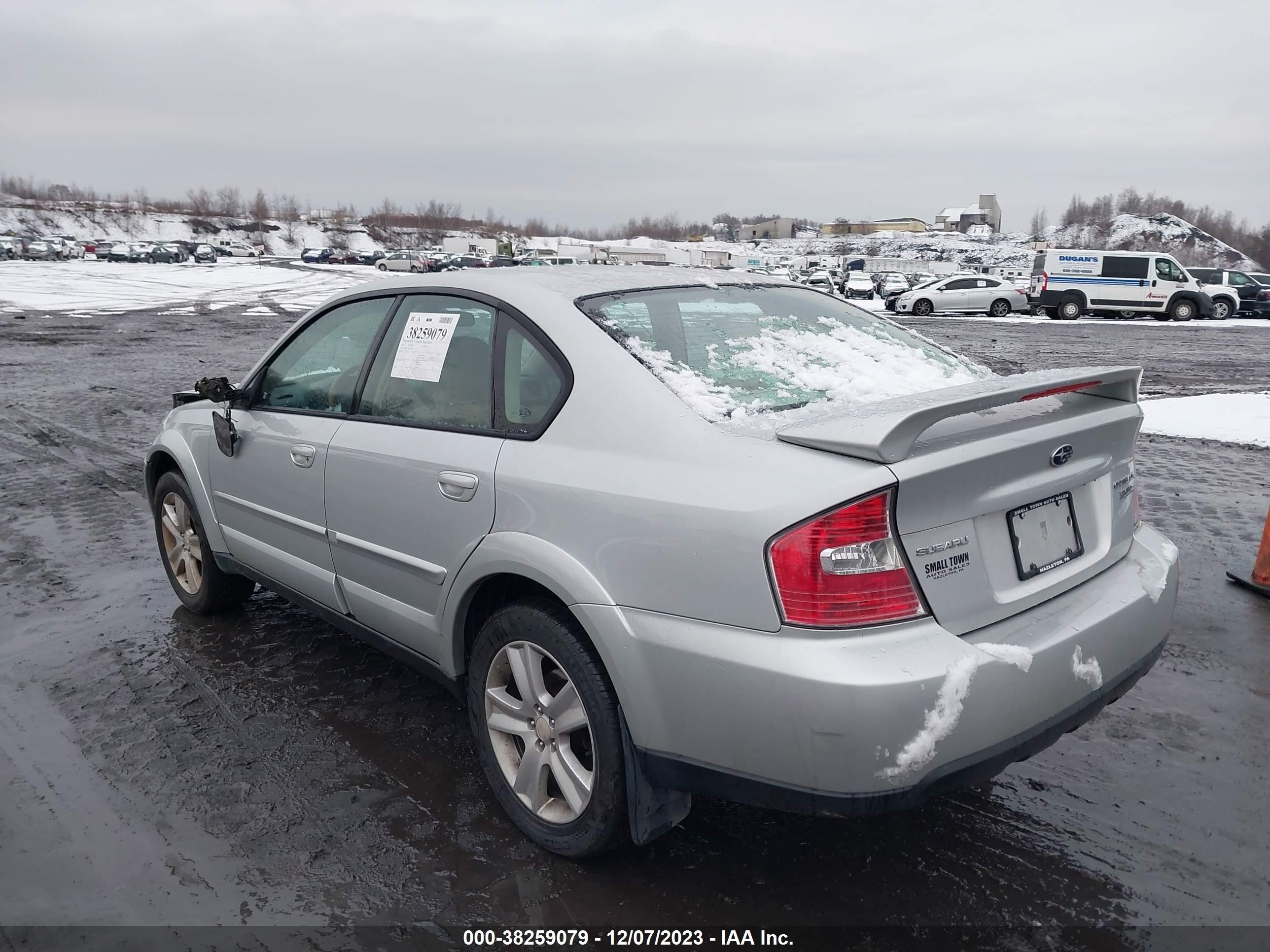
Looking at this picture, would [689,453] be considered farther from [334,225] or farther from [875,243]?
[875,243]

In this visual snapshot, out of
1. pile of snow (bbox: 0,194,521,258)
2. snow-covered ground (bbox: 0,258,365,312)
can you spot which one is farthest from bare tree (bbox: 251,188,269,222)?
snow-covered ground (bbox: 0,258,365,312)

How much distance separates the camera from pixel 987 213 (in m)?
175

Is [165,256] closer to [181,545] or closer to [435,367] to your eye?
[181,545]

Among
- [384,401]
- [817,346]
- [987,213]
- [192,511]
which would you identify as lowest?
[192,511]

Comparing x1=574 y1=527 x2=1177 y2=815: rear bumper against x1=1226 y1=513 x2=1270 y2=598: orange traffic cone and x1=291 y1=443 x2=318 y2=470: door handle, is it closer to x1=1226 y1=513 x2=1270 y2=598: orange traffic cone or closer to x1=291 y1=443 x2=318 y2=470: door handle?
x1=291 y1=443 x2=318 y2=470: door handle

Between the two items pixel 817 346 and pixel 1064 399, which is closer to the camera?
pixel 1064 399

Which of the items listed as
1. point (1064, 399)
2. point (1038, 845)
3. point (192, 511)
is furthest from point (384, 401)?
point (1038, 845)

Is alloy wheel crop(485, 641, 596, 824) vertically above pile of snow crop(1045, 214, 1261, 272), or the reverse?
pile of snow crop(1045, 214, 1261, 272)

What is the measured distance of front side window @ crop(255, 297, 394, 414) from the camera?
11.5 ft

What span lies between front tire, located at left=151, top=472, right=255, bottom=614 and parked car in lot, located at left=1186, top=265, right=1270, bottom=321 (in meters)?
32.0

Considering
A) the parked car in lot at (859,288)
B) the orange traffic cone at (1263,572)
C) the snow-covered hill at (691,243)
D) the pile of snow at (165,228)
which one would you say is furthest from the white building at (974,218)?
the orange traffic cone at (1263,572)

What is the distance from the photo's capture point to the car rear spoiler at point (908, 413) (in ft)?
7.02

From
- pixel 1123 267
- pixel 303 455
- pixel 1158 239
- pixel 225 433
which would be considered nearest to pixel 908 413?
pixel 303 455

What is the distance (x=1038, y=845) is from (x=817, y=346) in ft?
5.54
